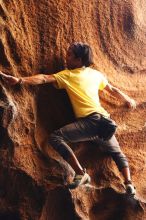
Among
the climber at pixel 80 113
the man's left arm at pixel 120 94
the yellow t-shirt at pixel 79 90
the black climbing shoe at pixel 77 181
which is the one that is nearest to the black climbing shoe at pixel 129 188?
the climber at pixel 80 113

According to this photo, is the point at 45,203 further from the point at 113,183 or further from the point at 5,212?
the point at 113,183

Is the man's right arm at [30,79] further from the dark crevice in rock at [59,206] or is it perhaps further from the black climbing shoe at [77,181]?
the dark crevice in rock at [59,206]

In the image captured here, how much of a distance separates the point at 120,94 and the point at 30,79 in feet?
3.91

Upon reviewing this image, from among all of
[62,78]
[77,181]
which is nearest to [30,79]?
[62,78]

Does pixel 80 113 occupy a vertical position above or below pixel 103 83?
below

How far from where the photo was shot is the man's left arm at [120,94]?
498 cm

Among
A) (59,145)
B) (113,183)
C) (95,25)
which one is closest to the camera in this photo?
(59,145)

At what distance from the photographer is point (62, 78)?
4.48 meters

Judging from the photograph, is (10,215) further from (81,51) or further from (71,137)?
(81,51)

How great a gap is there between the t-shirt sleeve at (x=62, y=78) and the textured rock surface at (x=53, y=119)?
0.28 metres

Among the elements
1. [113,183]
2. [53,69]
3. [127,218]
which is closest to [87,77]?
[53,69]

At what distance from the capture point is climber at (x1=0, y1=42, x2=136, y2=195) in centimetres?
435

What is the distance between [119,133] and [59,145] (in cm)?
112

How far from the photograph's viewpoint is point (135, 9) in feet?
19.1
